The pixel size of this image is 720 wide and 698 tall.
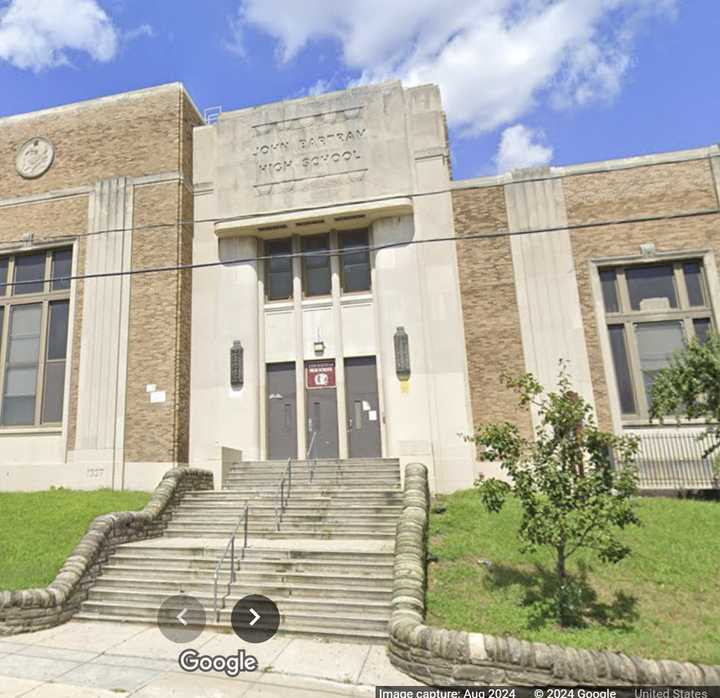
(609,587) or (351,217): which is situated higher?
(351,217)

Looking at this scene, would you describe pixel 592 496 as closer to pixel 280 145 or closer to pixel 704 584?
pixel 704 584

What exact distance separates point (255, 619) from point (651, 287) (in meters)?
14.2

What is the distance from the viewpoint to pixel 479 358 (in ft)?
51.7

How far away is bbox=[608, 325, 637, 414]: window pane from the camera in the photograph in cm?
1527

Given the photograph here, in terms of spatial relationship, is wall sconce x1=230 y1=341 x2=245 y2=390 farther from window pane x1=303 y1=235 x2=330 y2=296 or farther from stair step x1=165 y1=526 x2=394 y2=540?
stair step x1=165 y1=526 x2=394 y2=540

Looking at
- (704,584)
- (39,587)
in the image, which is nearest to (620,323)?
(704,584)

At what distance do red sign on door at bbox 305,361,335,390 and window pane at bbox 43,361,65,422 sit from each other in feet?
26.1

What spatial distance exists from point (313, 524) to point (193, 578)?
2.93m

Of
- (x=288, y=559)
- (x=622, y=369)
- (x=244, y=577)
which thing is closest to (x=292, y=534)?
(x=288, y=559)

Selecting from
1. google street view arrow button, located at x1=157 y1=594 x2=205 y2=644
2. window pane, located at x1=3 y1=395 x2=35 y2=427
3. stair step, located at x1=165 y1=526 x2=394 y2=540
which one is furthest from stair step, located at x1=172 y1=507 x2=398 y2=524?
window pane, located at x1=3 y1=395 x2=35 y2=427

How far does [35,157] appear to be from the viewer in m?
18.8

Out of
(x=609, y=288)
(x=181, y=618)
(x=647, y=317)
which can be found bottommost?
(x=181, y=618)

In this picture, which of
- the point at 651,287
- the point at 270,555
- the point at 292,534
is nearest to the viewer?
the point at 270,555

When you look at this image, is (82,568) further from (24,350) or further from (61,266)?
(61,266)
